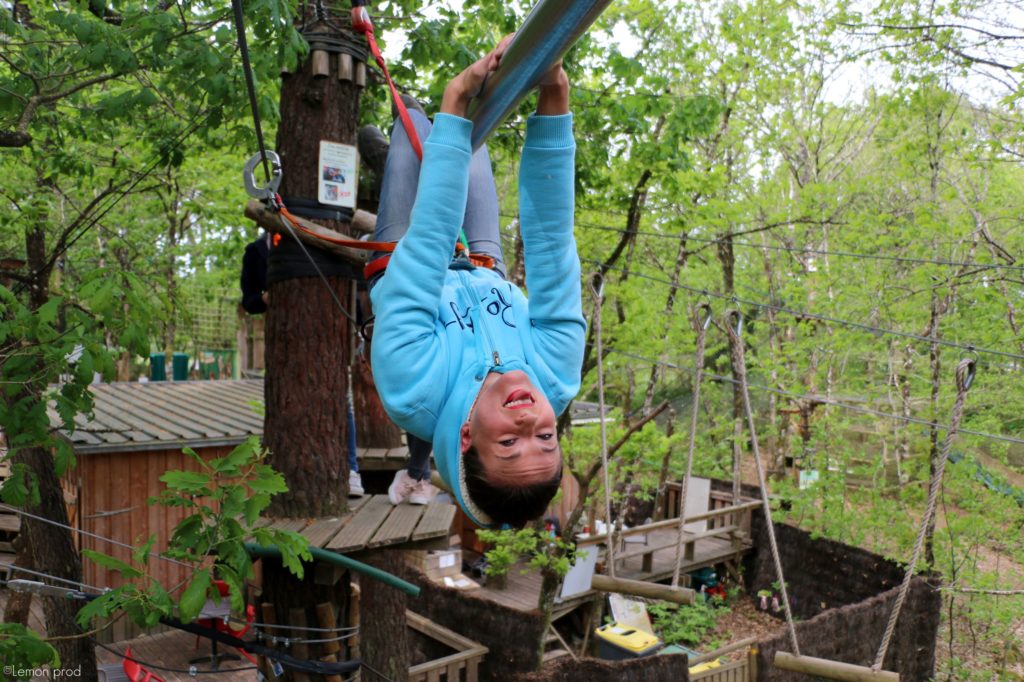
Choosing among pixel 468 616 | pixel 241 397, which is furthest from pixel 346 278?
pixel 241 397

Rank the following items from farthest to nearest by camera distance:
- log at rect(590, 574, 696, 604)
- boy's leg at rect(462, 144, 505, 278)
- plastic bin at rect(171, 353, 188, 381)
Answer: plastic bin at rect(171, 353, 188, 381) < log at rect(590, 574, 696, 604) < boy's leg at rect(462, 144, 505, 278)

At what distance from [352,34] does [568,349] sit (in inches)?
92.4

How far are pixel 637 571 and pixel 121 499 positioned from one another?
25.4 feet

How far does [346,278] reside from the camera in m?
3.24

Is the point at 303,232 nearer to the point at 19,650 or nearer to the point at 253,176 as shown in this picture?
the point at 253,176

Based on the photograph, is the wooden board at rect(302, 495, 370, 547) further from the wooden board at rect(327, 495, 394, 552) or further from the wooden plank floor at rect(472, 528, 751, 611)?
the wooden plank floor at rect(472, 528, 751, 611)

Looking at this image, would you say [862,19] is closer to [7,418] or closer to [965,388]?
[965,388]

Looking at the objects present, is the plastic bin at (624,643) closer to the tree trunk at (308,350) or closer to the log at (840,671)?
the log at (840,671)

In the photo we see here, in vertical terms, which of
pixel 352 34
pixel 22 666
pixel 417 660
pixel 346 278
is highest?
pixel 352 34

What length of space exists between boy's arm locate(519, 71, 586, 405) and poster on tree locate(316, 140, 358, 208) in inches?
64.2

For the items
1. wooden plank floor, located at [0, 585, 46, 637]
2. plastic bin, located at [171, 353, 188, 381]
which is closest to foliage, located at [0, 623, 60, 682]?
wooden plank floor, located at [0, 585, 46, 637]

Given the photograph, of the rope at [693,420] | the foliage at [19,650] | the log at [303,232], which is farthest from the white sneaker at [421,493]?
the foliage at [19,650]

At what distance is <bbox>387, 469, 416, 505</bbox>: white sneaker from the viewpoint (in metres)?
3.22

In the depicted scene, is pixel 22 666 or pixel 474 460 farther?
pixel 22 666
